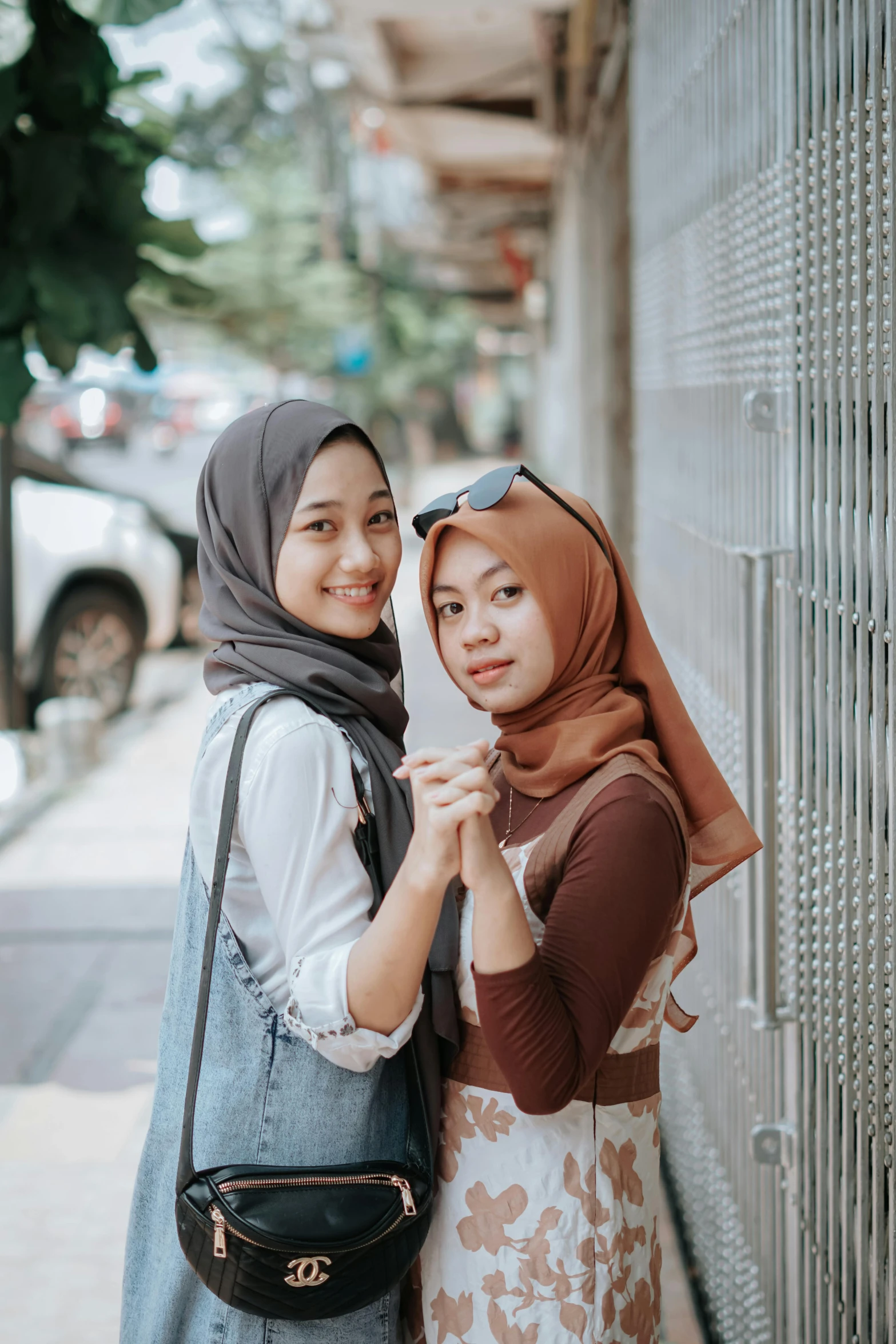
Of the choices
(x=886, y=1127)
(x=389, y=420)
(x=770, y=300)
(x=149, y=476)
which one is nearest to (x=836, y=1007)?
(x=886, y=1127)

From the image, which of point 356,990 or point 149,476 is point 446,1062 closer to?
point 356,990

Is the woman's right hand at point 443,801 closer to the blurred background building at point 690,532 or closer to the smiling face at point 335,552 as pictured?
the smiling face at point 335,552

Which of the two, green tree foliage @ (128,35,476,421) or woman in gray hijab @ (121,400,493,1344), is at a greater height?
green tree foliage @ (128,35,476,421)

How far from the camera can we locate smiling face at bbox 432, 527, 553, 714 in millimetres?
1694

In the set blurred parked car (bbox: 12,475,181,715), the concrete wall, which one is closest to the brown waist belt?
the concrete wall

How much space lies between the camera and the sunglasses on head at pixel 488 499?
1.67 meters

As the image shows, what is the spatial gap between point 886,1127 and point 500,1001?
2.41 feet

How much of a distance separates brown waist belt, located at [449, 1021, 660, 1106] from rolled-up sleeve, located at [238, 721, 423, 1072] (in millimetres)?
151

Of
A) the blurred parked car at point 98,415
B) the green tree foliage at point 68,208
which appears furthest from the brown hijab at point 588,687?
the blurred parked car at point 98,415

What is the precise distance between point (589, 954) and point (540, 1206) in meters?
0.39

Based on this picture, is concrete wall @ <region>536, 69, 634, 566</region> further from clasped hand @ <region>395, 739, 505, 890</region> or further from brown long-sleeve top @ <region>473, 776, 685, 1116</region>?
clasped hand @ <region>395, 739, 505, 890</region>

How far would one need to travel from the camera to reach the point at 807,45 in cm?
206

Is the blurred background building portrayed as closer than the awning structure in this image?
Yes

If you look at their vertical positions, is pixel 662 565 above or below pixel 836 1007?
above
